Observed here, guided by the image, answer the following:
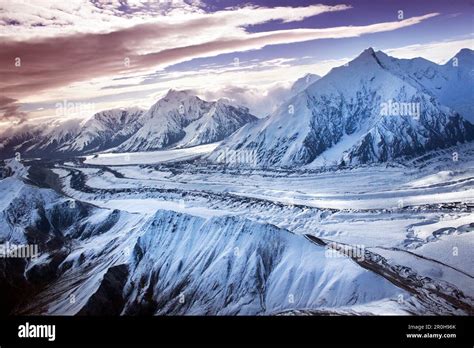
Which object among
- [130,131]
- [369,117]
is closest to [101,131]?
[130,131]

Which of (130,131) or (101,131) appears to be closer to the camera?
(101,131)

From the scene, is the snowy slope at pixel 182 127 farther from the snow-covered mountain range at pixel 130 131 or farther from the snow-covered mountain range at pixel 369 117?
the snow-covered mountain range at pixel 369 117

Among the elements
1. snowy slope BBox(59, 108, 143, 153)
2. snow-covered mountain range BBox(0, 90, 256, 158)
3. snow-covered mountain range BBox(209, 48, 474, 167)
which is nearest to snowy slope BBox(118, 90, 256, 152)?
snow-covered mountain range BBox(0, 90, 256, 158)

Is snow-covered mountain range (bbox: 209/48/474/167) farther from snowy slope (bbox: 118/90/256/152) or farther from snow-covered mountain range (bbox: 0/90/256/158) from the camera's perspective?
snowy slope (bbox: 118/90/256/152)

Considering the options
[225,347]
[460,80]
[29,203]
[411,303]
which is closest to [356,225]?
[411,303]

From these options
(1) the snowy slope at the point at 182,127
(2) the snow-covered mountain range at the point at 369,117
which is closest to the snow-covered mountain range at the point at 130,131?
(1) the snowy slope at the point at 182,127

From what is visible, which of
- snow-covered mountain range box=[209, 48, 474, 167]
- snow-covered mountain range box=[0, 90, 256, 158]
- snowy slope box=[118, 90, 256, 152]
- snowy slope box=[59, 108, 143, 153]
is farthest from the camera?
snowy slope box=[118, 90, 256, 152]

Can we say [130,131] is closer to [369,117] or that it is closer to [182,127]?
[182,127]

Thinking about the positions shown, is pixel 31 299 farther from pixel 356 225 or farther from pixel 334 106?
pixel 334 106

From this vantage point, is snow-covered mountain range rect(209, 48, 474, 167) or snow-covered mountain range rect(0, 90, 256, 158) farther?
snow-covered mountain range rect(209, 48, 474, 167)
